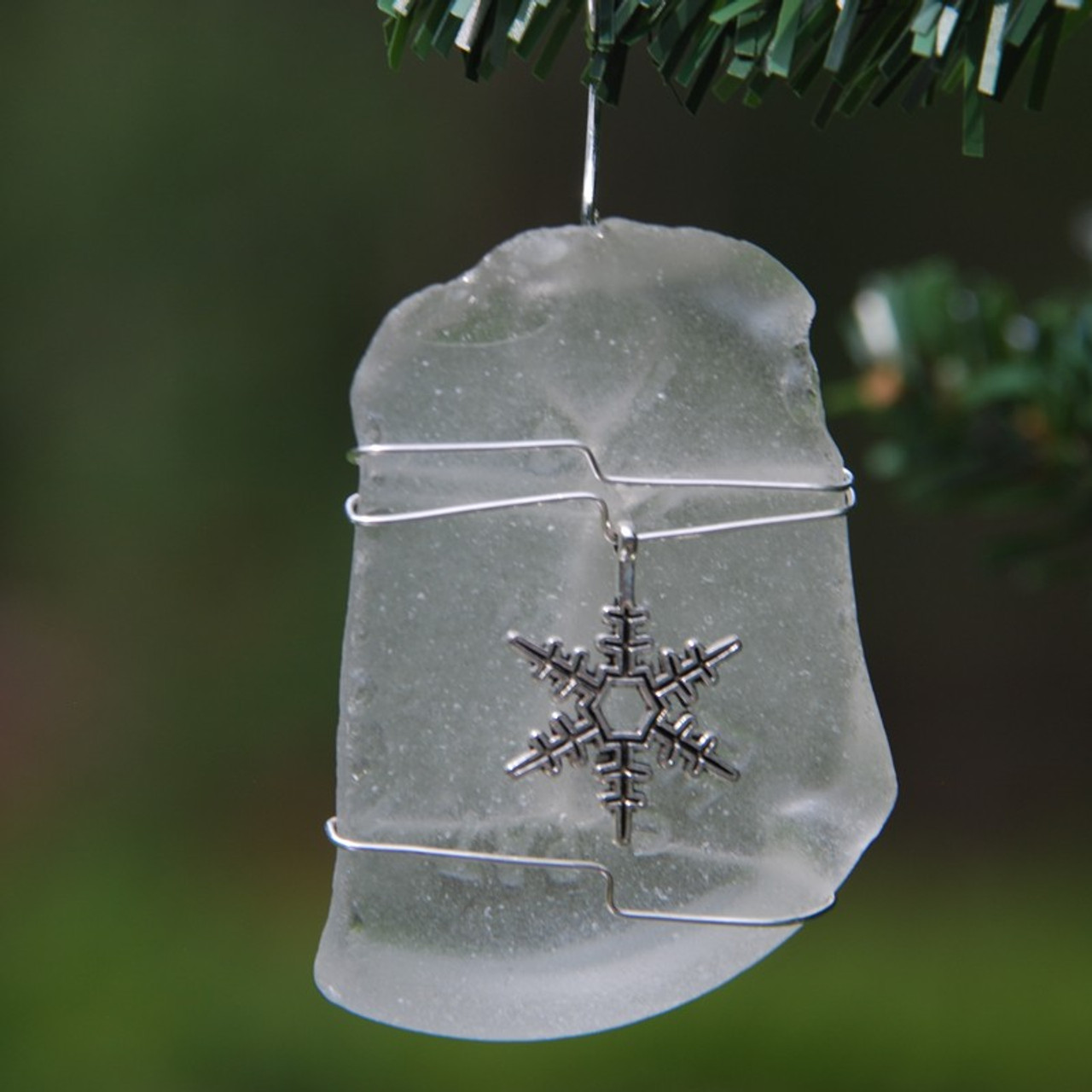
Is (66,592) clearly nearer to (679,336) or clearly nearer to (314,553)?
(314,553)

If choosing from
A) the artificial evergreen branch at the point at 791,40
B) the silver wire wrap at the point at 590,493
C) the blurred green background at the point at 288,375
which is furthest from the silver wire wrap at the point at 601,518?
the blurred green background at the point at 288,375

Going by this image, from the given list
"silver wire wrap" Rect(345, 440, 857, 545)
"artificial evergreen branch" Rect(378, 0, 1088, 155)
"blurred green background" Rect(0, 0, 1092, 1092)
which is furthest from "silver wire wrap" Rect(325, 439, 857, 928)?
"blurred green background" Rect(0, 0, 1092, 1092)

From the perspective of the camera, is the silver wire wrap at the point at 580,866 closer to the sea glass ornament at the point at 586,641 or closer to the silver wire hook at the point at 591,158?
the sea glass ornament at the point at 586,641

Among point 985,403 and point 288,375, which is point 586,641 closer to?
point 985,403

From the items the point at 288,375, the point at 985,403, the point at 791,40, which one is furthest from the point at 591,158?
the point at 288,375

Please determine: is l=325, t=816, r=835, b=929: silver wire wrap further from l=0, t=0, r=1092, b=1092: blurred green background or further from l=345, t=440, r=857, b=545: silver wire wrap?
l=0, t=0, r=1092, b=1092: blurred green background

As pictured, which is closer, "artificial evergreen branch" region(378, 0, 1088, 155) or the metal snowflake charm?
"artificial evergreen branch" region(378, 0, 1088, 155)
